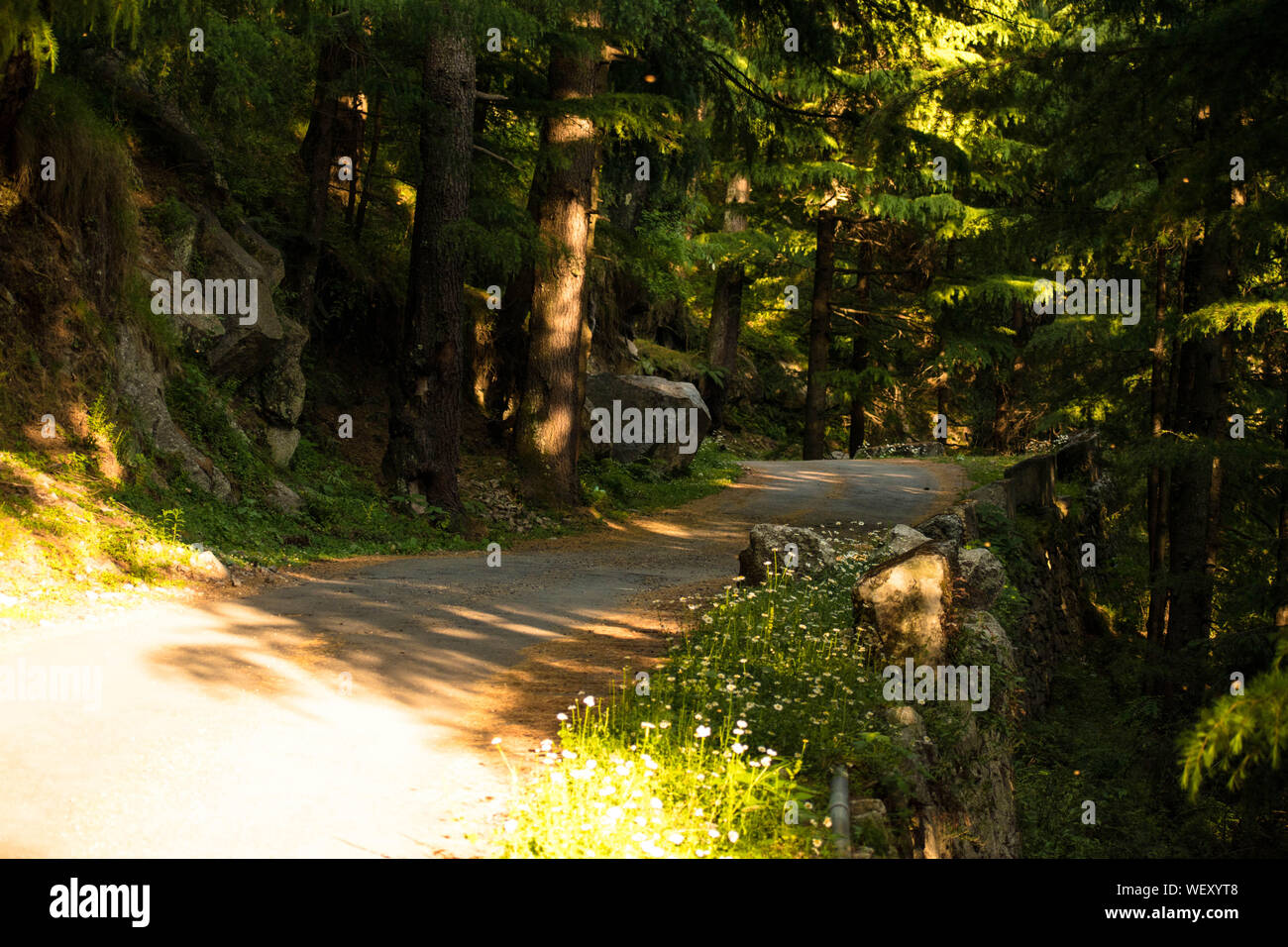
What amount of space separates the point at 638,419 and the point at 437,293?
6.78m

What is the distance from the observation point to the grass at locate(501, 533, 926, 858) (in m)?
4.66

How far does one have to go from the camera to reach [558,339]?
17.0 meters

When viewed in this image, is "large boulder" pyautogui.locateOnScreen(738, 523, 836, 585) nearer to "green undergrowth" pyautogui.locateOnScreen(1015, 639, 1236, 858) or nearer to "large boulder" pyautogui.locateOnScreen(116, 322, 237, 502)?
"green undergrowth" pyautogui.locateOnScreen(1015, 639, 1236, 858)

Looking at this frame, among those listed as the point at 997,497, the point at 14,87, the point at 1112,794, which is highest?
the point at 14,87

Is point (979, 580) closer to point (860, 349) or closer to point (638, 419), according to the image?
point (638, 419)

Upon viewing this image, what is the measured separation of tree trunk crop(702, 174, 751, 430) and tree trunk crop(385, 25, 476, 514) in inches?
483

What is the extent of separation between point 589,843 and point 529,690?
3.07 metres

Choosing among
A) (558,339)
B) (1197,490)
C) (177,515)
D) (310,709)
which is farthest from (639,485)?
(310,709)

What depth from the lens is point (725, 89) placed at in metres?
16.5

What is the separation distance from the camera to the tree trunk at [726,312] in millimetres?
27516

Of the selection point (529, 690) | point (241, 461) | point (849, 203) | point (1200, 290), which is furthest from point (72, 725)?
point (849, 203)

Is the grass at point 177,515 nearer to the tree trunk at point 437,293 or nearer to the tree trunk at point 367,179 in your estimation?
the tree trunk at point 437,293

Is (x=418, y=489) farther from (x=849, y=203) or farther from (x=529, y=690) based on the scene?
(x=849, y=203)

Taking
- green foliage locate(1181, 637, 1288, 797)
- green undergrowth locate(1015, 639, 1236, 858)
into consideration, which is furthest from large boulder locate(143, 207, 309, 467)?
green foliage locate(1181, 637, 1288, 797)
